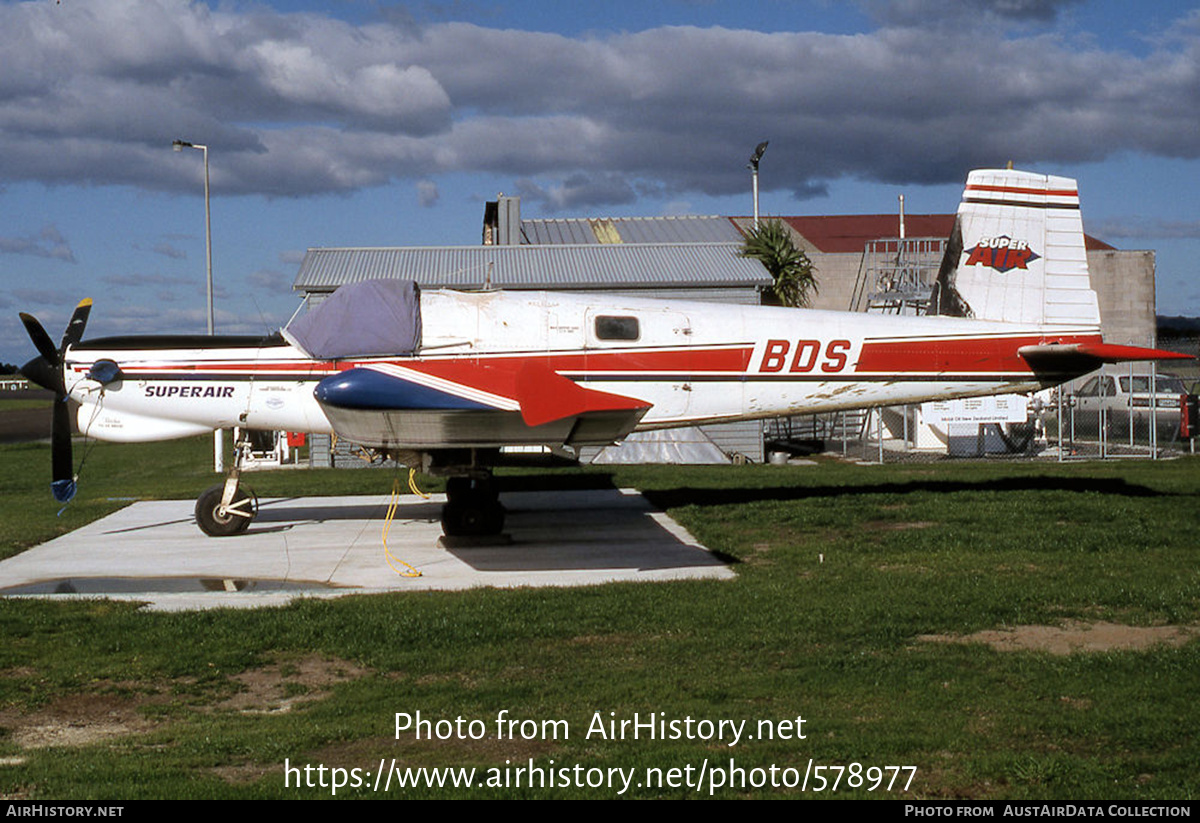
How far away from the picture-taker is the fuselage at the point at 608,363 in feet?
40.0

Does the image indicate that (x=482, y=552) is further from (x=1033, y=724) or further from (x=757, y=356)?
(x=1033, y=724)

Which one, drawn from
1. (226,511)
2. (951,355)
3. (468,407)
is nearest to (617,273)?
(951,355)

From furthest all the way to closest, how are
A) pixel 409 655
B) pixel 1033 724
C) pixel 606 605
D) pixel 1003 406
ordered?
pixel 1003 406 → pixel 606 605 → pixel 409 655 → pixel 1033 724

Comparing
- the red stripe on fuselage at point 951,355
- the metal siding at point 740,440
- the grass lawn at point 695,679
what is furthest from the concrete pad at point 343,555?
the metal siding at point 740,440

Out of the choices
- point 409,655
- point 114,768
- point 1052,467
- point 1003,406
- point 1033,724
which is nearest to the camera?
point 114,768

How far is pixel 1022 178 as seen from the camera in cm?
1420

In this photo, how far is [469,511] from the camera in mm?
13102

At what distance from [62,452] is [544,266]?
1556 cm

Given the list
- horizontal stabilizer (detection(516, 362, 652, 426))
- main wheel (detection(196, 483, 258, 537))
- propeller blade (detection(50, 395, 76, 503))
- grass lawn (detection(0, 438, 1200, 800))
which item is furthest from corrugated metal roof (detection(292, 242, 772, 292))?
horizontal stabilizer (detection(516, 362, 652, 426))

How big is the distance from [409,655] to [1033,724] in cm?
415

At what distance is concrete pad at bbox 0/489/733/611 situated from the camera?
10.5 m

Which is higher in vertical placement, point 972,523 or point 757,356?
point 757,356

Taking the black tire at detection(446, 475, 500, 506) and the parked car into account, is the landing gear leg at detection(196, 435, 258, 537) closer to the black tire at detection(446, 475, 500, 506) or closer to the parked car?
the black tire at detection(446, 475, 500, 506)

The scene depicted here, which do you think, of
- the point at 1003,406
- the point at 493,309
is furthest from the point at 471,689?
the point at 1003,406
